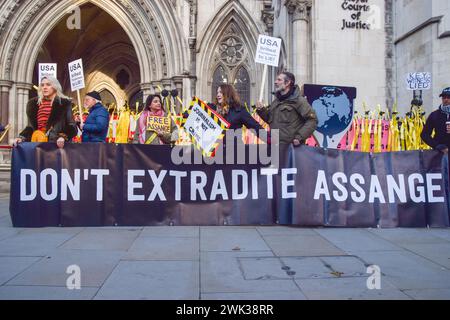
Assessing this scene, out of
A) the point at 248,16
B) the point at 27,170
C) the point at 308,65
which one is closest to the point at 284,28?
the point at 308,65

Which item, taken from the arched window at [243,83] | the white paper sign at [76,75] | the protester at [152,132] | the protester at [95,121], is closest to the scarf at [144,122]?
the protester at [152,132]

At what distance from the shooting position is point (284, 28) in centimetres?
1534

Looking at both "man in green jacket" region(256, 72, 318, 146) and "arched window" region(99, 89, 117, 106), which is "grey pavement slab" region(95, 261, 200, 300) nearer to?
"man in green jacket" region(256, 72, 318, 146)

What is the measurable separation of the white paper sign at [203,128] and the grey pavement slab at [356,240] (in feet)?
6.76

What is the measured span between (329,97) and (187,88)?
11.2m

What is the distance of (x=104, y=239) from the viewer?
5.51 meters

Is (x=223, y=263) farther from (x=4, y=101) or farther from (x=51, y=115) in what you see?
(x=4, y=101)

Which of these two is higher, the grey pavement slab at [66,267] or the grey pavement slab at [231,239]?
the grey pavement slab at [231,239]

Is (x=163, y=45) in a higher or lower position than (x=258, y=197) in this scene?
higher

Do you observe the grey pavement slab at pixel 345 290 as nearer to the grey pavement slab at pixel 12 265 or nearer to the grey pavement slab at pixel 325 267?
the grey pavement slab at pixel 325 267

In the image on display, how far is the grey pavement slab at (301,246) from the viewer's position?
4.84 m

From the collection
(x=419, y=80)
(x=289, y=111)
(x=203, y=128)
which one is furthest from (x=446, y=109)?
(x=419, y=80)

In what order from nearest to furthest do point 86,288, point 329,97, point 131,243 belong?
1. point 86,288
2. point 131,243
3. point 329,97
